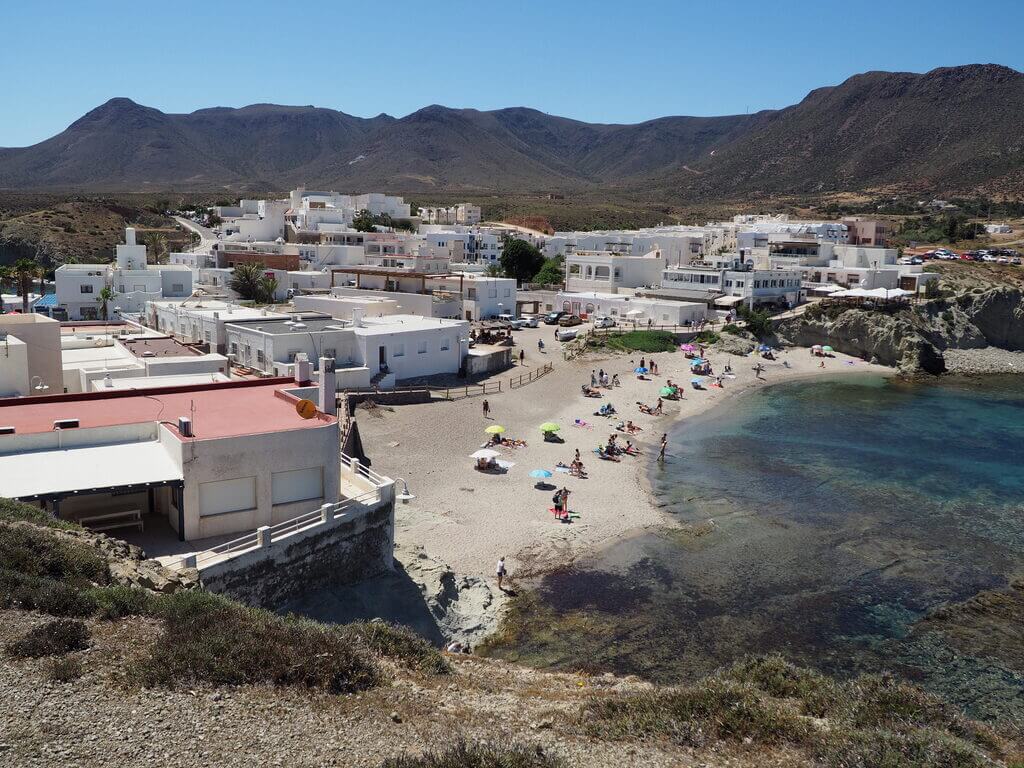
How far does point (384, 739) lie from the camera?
8.61 metres

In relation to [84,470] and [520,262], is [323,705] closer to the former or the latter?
[84,470]

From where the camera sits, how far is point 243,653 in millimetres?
→ 9523

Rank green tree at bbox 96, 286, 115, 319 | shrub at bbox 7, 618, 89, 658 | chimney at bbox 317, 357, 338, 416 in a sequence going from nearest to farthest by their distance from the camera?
shrub at bbox 7, 618, 89, 658, chimney at bbox 317, 357, 338, 416, green tree at bbox 96, 286, 115, 319

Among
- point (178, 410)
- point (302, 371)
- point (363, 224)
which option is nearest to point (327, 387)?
point (302, 371)

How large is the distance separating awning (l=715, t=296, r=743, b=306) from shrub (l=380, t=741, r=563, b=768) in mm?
53558

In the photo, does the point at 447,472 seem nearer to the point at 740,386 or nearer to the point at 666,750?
the point at 666,750

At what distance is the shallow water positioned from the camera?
55.4 ft

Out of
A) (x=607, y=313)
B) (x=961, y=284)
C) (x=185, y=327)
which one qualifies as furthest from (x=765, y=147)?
(x=185, y=327)

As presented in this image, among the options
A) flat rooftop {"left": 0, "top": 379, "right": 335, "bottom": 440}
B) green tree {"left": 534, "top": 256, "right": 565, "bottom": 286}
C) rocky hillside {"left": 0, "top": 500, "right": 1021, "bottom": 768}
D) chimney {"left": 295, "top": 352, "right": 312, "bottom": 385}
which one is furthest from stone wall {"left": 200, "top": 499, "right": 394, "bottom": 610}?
green tree {"left": 534, "top": 256, "right": 565, "bottom": 286}

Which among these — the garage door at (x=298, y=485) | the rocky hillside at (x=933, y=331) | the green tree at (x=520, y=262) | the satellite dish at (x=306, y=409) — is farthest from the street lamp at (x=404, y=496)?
the green tree at (x=520, y=262)

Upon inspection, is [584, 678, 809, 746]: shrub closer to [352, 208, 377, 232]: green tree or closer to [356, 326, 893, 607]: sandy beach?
[356, 326, 893, 607]: sandy beach

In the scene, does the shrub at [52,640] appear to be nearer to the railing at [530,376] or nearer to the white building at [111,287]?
the railing at [530,376]

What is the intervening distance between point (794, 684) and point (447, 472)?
53.7ft

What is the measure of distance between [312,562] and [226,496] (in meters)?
2.05
